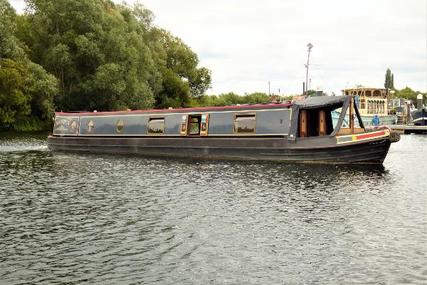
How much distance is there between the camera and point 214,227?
1187 centimetres

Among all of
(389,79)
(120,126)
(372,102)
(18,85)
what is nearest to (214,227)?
(120,126)

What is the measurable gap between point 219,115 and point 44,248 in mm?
17740

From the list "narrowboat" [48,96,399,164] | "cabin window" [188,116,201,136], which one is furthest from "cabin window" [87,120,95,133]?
"cabin window" [188,116,201,136]

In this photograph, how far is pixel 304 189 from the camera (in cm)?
1691

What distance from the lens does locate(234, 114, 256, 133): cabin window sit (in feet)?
84.6

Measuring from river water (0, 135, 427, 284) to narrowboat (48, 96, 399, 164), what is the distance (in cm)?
211

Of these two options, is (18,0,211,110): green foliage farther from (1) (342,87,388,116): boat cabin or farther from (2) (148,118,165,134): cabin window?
(1) (342,87,388,116): boat cabin

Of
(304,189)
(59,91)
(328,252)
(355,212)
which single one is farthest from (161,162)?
(59,91)

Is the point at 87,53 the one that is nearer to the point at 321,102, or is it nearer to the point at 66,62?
the point at 66,62

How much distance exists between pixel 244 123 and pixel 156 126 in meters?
6.24

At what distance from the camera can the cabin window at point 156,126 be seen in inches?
1152

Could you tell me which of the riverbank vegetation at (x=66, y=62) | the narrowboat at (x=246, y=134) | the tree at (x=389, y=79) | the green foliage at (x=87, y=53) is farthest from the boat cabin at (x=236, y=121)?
the tree at (x=389, y=79)

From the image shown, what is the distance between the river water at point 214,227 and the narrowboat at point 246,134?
82.9 inches

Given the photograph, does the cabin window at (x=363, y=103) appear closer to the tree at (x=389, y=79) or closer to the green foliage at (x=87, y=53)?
the green foliage at (x=87, y=53)
